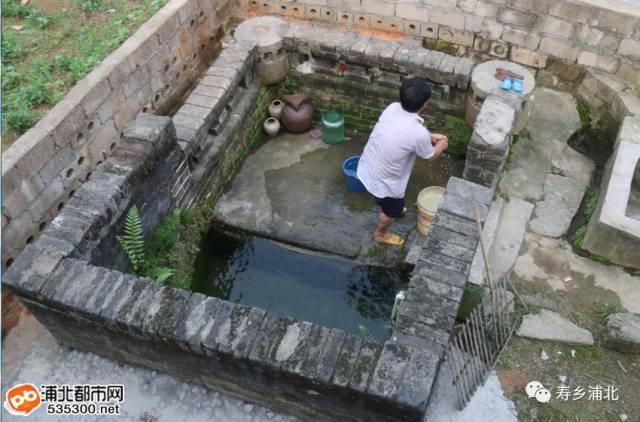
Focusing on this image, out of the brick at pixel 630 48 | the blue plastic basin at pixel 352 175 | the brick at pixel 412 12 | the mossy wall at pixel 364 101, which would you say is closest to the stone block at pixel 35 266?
the blue plastic basin at pixel 352 175

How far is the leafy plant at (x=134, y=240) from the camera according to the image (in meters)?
4.59

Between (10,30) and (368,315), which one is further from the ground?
(10,30)

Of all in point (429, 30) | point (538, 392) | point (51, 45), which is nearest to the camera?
point (538, 392)

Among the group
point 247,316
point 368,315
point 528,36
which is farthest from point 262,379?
point 528,36

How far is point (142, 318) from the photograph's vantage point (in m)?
3.79

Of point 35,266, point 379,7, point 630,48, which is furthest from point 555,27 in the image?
point 35,266

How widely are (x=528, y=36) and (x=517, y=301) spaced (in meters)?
3.79

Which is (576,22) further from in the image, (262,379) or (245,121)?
(262,379)

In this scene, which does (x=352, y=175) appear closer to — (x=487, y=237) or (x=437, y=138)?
(x=437, y=138)

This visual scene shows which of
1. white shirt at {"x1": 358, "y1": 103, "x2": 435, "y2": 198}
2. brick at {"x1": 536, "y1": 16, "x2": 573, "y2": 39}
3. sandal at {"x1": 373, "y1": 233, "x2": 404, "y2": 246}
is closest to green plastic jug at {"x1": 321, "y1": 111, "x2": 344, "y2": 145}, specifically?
white shirt at {"x1": 358, "y1": 103, "x2": 435, "y2": 198}

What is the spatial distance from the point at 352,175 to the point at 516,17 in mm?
2956

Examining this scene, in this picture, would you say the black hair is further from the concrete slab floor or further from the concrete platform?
the concrete slab floor

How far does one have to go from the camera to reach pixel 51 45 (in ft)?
21.1

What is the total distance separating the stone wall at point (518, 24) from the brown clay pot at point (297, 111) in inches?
64.5
